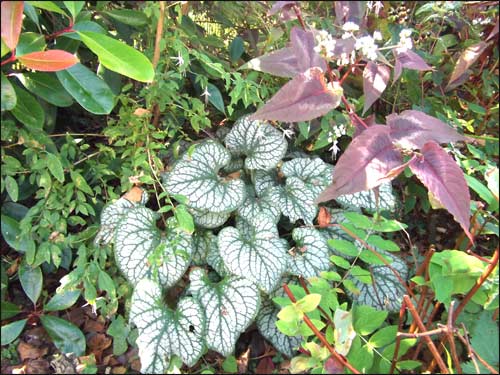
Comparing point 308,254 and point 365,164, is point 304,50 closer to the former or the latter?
point 365,164

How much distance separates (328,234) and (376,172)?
23.3 inches

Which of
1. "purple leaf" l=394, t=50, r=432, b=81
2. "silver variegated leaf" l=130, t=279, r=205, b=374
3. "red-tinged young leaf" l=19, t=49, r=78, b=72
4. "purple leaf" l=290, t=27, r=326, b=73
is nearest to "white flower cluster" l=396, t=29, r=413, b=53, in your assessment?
"purple leaf" l=394, t=50, r=432, b=81

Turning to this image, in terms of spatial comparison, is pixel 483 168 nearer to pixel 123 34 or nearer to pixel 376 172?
pixel 376 172

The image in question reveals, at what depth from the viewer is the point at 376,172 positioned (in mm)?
837

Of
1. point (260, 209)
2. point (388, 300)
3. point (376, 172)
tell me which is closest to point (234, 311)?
point (260, 209)

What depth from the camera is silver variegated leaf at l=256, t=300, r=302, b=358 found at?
124 centimetres

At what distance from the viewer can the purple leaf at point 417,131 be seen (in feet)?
3.03

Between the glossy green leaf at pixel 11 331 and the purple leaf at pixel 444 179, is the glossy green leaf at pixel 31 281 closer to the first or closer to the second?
the glossy green leaf at pixel 11 331

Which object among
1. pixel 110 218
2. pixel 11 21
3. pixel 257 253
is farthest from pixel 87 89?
pixel 257 253

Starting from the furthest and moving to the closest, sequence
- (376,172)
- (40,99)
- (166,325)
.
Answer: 1. (40,99)
2. (166,325)
3. (376,172)

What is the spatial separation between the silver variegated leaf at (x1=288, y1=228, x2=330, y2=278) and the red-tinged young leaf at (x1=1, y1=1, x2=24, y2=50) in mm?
838

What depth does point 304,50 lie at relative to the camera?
0.98 meters

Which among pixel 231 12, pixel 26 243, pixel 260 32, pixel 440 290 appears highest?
pixel 231 12

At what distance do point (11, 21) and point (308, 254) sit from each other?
2.93 feet
